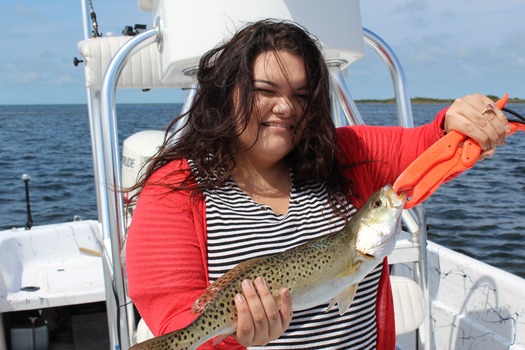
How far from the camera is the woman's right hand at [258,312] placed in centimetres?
187

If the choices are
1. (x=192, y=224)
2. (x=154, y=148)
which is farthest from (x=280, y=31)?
(x=154, y=148)

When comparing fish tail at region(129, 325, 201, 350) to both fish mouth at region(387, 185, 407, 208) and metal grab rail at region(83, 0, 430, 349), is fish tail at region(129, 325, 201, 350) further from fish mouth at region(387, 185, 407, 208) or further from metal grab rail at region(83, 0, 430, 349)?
metal grab rail at region(83, 0, 430, 349)

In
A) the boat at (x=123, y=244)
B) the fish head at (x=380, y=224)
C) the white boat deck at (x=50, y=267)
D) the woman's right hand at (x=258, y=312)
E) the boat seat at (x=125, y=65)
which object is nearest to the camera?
the woman's right hand at (x=258, y=312)

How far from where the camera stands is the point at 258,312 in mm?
1876

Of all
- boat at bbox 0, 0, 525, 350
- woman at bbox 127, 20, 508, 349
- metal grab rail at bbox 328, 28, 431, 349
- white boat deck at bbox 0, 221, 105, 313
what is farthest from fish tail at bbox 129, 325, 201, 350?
white boat deck at bbox 0, 221, 105, 313

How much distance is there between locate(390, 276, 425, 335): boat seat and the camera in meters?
3.59

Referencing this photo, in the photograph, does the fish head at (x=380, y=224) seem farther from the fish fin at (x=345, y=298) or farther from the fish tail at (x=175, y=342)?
the fish tail at (x=175, y=342)

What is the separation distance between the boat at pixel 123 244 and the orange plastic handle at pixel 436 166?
1.23 meters

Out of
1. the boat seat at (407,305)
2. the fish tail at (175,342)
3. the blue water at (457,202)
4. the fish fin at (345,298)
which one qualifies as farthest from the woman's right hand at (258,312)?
the blue water at (457,202)

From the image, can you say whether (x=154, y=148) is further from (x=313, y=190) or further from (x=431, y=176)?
(x=431, y=176)

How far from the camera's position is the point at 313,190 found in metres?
2.49

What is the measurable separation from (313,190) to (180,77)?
4.61ft

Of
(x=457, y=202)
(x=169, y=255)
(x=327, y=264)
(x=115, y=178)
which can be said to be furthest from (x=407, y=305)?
(x=457, y=202)

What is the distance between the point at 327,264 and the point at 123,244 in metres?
1.44
